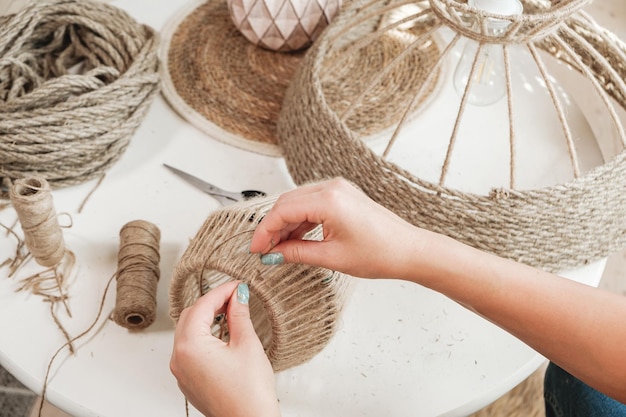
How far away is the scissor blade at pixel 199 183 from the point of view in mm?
994

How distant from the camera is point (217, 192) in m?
0.99

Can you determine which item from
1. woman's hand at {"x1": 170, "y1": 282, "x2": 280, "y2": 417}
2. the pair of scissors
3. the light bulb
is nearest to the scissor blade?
the pair of scissors

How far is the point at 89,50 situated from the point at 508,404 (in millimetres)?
949

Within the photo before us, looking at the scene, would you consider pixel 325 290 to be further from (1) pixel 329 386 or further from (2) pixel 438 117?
(2) pixel 438 117

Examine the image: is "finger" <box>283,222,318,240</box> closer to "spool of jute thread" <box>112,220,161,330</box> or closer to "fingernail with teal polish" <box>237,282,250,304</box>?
"fingernail with teal polish" <box>237,282,250,304</box>

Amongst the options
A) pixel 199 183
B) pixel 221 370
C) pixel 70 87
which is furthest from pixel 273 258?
pixel 70 87

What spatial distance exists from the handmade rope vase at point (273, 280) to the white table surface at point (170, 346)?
9cm

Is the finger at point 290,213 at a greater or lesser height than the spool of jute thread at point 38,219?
greater

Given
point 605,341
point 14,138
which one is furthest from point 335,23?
point 605,341

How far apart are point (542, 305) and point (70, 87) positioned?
28.5 inches

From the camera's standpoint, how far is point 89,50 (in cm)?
111

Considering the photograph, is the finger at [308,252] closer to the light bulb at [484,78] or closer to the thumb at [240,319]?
the thumb at [240,319]

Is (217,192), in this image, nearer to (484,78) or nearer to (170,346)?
(170,346)

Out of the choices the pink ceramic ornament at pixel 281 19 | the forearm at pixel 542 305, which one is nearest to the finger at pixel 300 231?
the forearm at pixel 542 305
